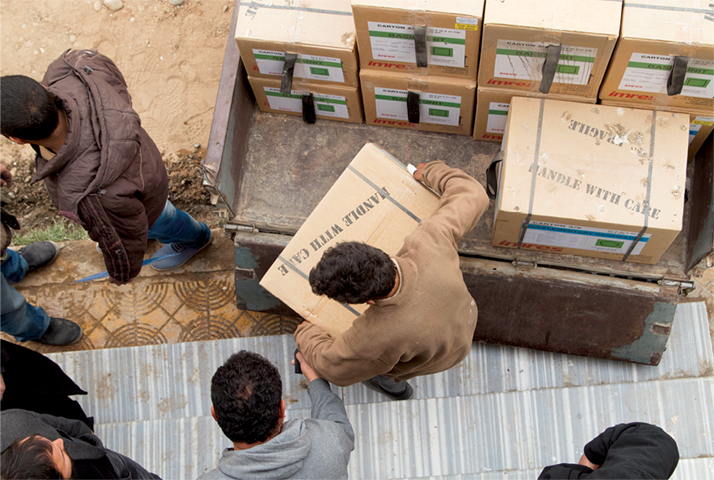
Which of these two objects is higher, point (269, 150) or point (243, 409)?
point (269, 150)

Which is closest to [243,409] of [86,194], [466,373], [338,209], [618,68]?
[338,209]

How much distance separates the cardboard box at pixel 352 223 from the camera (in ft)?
7.75

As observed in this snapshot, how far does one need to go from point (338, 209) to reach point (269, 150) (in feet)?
3.09

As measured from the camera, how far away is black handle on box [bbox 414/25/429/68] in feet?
7.60

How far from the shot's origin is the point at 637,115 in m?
2.47

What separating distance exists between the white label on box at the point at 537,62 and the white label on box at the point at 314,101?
35.8 inches

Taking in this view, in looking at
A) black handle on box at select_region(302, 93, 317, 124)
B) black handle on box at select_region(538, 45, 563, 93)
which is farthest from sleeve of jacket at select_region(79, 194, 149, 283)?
black handle on box at select_region(538, 45, 563, 93)

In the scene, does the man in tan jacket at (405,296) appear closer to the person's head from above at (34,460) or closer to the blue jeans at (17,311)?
the person's head from above at (34,460)

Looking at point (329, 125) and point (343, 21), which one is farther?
point (329, 125)

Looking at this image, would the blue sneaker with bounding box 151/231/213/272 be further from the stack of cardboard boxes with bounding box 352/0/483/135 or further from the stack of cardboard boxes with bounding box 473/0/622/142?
the stack of cardboard boxes with bounding box 473/0/622/142

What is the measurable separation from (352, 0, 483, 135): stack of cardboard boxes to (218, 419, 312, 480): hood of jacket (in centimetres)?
174

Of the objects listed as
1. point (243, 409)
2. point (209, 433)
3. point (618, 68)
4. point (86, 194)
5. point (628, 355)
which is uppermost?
point (618, 68)

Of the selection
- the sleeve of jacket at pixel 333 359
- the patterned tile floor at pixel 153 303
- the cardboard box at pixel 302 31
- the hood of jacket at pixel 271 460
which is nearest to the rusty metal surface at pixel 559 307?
the patterned tile floor at pixel 153 303

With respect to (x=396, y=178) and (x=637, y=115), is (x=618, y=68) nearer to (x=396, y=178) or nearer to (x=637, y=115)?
(x=637, y=115)
